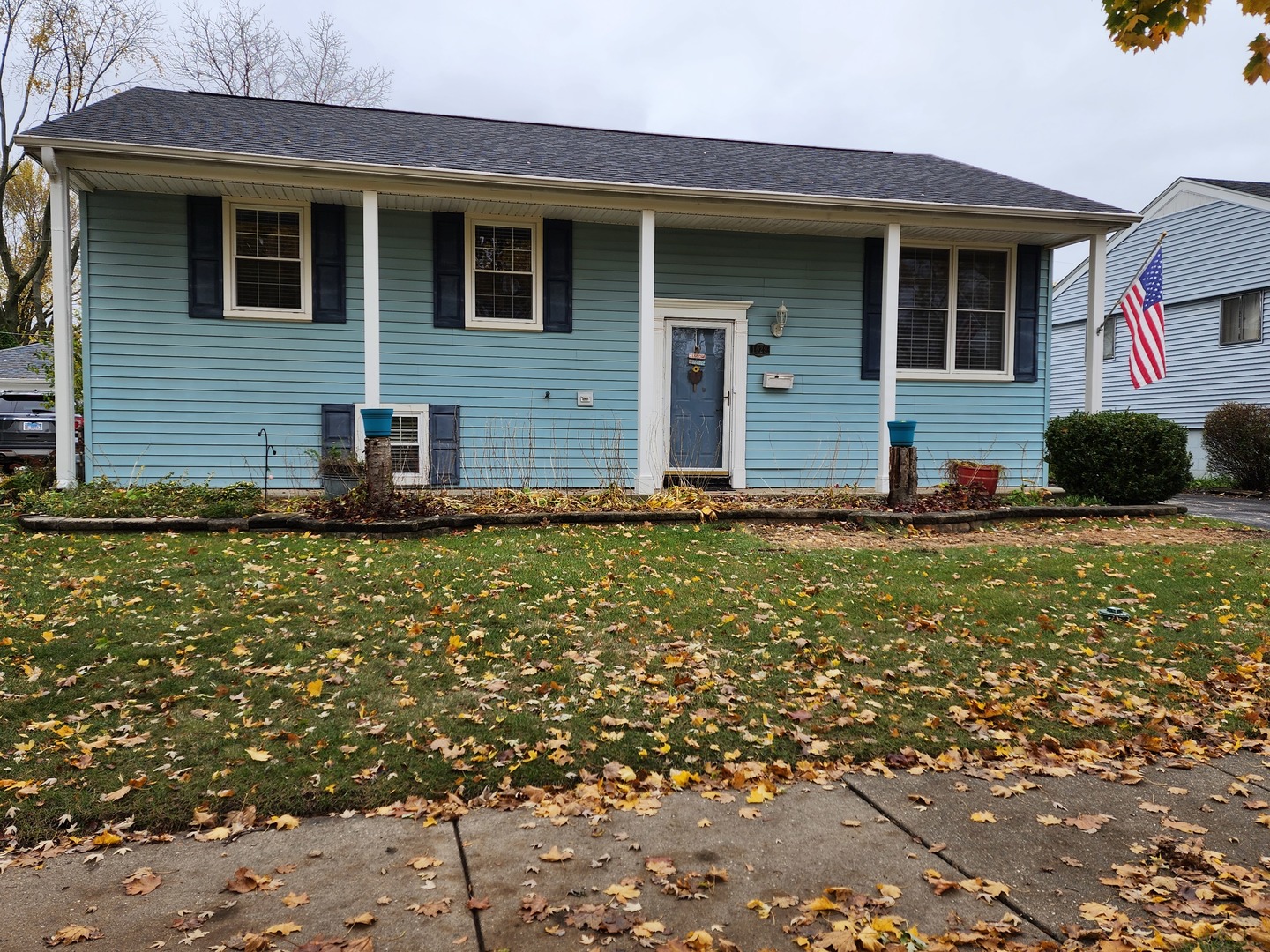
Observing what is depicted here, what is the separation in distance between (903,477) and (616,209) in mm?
4308

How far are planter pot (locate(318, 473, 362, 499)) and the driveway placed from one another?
30.7 feet

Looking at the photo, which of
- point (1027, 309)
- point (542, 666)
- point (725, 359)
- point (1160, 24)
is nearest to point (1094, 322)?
point (1027, 309)

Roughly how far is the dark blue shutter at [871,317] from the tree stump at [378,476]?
20.9 ft

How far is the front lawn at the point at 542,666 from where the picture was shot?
331 centimetres

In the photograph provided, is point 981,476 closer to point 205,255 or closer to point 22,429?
point 205,255

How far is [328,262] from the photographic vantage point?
31.5 ft

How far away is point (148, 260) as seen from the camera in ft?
30.5

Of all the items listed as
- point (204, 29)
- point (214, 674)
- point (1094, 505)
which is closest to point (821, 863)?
point (214, 674)

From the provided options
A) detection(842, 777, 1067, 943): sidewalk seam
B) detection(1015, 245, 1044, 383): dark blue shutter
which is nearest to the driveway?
detection(1015, 245, 1044, 383): dark blue shutter

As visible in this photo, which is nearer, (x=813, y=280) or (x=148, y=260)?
(x=148, y=260)

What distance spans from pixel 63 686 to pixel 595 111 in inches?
2773

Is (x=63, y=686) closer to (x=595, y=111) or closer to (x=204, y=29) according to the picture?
(x=204, y=29)

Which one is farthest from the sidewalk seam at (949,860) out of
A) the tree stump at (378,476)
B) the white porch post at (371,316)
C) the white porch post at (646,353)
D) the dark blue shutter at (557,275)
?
the dark blue shutter at (557,275)

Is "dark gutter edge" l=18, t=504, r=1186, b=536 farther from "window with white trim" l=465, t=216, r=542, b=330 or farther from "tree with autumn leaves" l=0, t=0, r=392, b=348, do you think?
"tree with autumn leaves" l=0, t=0, r=392, b=348
